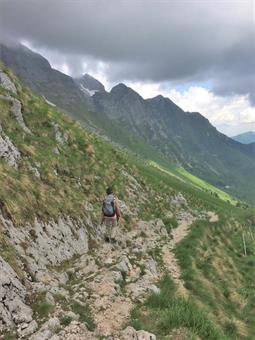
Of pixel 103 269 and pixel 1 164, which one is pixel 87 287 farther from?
pixel 1 164

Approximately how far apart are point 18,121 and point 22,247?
1596 cm

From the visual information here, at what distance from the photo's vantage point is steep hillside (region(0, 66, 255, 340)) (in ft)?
45.8

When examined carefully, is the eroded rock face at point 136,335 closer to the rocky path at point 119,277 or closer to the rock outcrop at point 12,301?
the rocky path at point 119,277

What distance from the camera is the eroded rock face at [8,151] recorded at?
78.9 feet

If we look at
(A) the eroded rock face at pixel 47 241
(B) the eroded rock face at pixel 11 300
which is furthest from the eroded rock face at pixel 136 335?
(A) the eroded rock face at pixel 47 241

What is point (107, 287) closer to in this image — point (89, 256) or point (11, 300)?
point (89, 256)

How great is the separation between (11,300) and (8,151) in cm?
1297

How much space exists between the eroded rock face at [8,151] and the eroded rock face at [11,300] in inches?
398

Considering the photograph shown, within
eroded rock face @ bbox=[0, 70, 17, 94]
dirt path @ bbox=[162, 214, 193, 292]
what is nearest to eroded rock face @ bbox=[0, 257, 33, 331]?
dirt path @ bbox=[162, 214, 193, 292]

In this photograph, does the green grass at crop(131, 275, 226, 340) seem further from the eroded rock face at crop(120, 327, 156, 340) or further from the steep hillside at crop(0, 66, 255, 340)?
the eroded rock face at crop(120, 327, 156, 340)

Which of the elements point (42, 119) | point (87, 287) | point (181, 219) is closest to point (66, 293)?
point (87, 287)

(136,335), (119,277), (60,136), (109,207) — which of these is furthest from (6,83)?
(136,335)

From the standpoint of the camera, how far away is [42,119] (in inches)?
1395

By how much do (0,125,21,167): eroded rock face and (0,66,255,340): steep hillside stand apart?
0.09m
